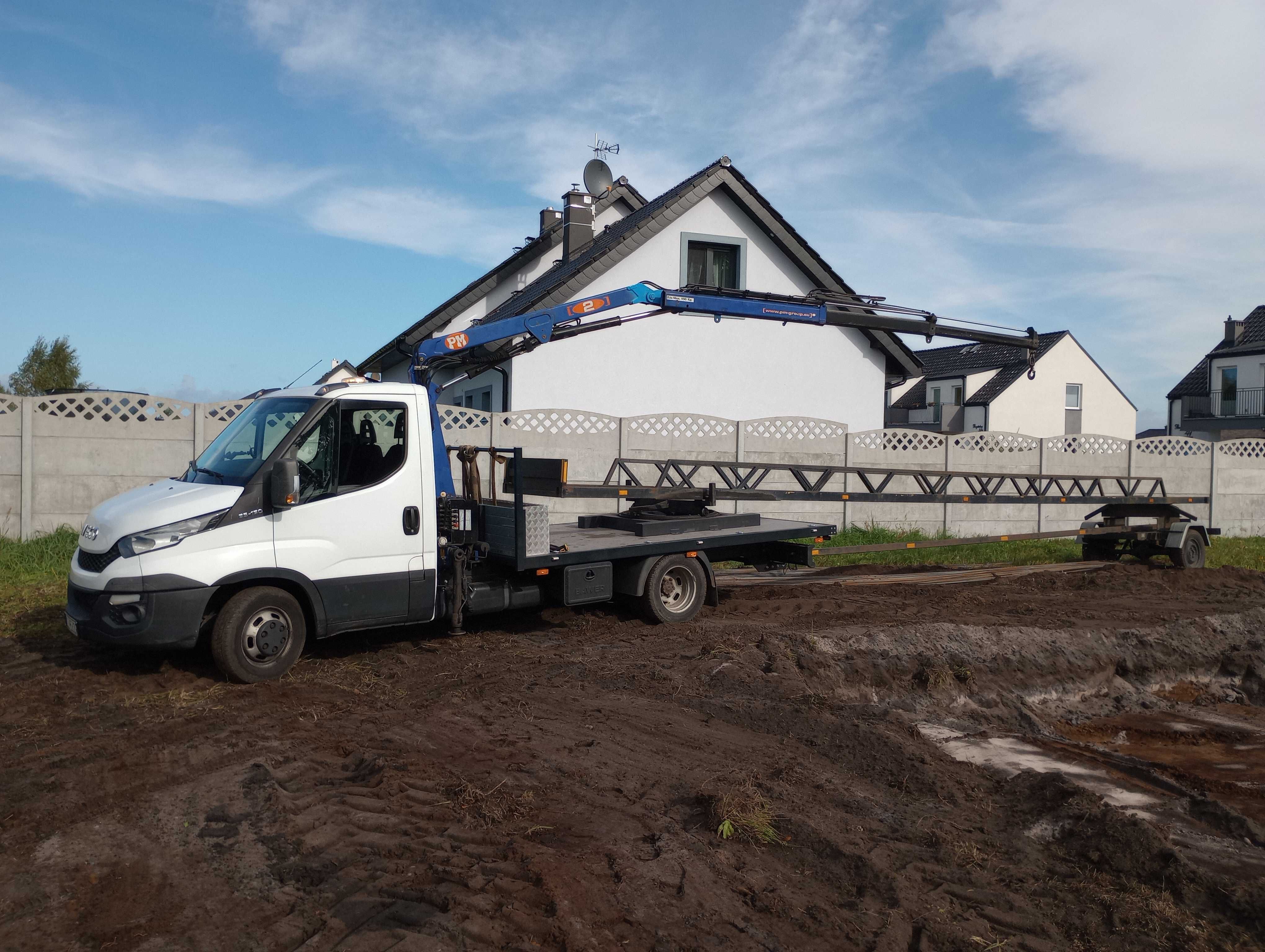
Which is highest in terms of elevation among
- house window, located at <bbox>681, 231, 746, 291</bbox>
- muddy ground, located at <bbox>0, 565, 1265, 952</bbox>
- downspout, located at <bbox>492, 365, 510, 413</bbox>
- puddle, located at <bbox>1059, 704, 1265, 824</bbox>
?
house window, located at <bbox>681, 231, 746, 291</bbox>

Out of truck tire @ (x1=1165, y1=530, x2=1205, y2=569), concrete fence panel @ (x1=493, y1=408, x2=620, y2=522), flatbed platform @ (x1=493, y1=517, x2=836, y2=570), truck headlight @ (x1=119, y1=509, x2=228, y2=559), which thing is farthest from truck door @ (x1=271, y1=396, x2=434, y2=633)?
truck tire @ (x1=1165, y1=530, x2=1205, y2=569)

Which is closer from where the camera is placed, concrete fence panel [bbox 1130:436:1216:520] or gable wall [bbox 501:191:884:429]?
concrete fence panel [bbox 1130:436:1216:520]

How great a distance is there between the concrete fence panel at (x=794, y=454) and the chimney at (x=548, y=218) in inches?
602

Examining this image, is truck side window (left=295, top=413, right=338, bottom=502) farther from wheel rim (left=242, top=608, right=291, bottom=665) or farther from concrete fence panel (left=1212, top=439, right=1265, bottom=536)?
concrete fence panel (left=1212, top=439, right=1265, bottom=536)

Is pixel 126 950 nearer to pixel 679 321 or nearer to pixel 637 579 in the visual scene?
pixel 637 579

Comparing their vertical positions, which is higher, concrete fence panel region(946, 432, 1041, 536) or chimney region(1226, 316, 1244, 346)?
chimney region(1226, 316, 1244, 346)

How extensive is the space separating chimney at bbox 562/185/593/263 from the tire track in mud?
19982mm

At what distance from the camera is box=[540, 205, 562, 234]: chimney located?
2789 cm

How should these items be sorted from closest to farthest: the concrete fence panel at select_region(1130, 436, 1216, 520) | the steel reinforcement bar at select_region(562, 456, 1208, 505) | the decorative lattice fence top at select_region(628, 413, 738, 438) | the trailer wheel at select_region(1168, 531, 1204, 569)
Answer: the trailer wheel at select_region(1168, 531, 1204, 569) < the steel reinforcement bar at select_region(562, 456, 1208, 505) < the decorative lattice fence top at select_region(628, 413, 738, 438) < the concrete fence panel at select_region(1130, 436, 1216, 520)

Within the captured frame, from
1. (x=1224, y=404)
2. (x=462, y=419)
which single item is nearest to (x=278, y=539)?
(x=462, y=419)

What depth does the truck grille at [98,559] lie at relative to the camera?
20.8 feet

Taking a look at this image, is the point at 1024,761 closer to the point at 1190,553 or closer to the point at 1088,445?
the point at 1190,553

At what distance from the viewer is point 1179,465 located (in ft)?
59.5

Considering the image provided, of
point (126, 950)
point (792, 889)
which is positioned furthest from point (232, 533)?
point (792, 889)
